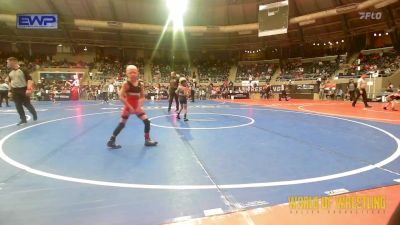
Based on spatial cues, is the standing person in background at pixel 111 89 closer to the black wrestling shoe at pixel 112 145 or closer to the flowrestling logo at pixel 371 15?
the black wrestling shoe at pixel 112 145

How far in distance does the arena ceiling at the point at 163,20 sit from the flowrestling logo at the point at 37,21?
6.45ft

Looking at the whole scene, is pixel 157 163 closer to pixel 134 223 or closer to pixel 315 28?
pixel 134 223

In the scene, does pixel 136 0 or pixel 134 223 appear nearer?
pixel 134 223

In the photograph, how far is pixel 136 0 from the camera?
2977cm

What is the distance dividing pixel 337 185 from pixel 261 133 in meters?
3.92

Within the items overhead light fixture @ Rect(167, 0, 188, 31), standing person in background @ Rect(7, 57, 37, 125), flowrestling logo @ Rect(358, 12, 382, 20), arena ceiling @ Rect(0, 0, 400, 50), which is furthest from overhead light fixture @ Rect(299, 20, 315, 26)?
standing person in background @ Rect(7, 57, 37, 125)

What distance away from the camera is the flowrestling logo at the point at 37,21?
89.2 feet

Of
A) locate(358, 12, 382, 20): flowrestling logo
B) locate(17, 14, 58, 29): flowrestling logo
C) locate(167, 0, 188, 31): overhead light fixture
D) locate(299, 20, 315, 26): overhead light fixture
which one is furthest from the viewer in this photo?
locate(299, 20, 315, 26): overhead light fixture

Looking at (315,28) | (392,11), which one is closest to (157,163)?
(392,11)

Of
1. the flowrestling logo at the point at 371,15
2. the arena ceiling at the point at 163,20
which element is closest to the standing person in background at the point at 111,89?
the arena ceiling at the point at 163,20

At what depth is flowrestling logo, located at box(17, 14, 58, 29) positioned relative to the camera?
27188 millimetres

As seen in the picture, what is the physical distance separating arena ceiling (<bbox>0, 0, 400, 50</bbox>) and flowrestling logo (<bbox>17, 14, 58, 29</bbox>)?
197 cm

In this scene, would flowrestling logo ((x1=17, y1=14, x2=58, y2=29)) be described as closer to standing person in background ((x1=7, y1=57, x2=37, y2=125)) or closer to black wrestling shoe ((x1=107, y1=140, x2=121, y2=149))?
standing person in background ((x1=7, y1=57, x2=37, y2=125))

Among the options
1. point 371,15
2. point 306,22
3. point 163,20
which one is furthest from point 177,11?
point 371,15
